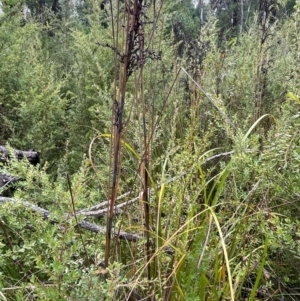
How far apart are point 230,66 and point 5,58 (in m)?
1.72

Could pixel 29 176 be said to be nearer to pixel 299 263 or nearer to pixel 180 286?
pixel 180 286

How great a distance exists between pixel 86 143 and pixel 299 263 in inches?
75.3

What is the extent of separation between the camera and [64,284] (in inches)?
32.4

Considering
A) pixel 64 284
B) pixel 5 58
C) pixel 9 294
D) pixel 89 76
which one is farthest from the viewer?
pixel 89 76

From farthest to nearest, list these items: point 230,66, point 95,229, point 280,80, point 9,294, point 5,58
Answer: point 5,58
point 230,66
point 280,80
point 95,229
point 9,294

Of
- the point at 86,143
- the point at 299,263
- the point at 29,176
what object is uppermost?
the point at 29,176

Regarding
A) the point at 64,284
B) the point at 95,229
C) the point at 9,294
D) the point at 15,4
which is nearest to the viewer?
the point at 64,284

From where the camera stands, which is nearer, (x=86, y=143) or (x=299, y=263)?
(x=299, y=263)

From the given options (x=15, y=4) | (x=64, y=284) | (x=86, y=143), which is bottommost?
(x=86, y=143)

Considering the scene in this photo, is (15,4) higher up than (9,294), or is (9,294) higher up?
(15,4)

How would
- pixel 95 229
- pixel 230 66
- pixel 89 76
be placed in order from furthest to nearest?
pixel 89 76 < pixel 230 66 < pixel 95 229

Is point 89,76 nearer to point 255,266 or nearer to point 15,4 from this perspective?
point 15,4

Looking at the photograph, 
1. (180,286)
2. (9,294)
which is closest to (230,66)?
(180,286)

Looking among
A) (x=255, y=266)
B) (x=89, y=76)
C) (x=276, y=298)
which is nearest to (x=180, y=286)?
(x=255, y=266)
